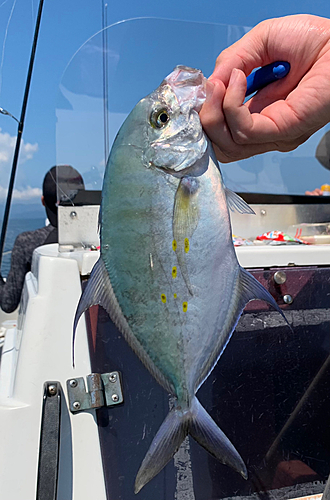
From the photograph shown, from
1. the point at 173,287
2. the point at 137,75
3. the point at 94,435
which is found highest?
the point at 137,75

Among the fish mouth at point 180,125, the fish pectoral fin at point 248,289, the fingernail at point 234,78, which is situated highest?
the fingernail at point 234,78

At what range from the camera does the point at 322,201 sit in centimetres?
271

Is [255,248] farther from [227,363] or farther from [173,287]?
[173,287]

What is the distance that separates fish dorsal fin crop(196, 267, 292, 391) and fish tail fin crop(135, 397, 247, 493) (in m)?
0.08

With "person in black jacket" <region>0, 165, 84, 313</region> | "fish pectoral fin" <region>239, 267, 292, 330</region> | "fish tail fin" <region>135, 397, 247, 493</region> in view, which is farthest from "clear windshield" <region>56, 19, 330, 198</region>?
"person in black jacket" <region>0, 165, 84, 313</region>

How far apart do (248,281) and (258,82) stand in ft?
1.79

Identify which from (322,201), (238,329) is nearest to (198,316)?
(238,329)

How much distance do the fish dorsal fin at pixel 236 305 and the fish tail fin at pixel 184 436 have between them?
76mm

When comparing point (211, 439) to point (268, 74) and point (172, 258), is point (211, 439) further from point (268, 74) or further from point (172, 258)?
point (268, 74)

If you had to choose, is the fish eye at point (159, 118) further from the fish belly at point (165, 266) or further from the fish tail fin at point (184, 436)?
the fish tail fin at point (184, 436)

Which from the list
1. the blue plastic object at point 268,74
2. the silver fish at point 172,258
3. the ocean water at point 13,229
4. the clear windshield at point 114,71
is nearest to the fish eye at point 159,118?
the silver fish at point 172,258

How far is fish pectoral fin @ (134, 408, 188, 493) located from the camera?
94 centimetres

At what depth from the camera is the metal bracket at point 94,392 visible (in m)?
1.37

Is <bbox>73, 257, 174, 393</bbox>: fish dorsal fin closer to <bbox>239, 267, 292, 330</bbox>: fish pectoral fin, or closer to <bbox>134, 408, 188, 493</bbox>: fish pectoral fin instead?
<bbox>134, 408, 188, 493</bbox>: fish pectoral fin
